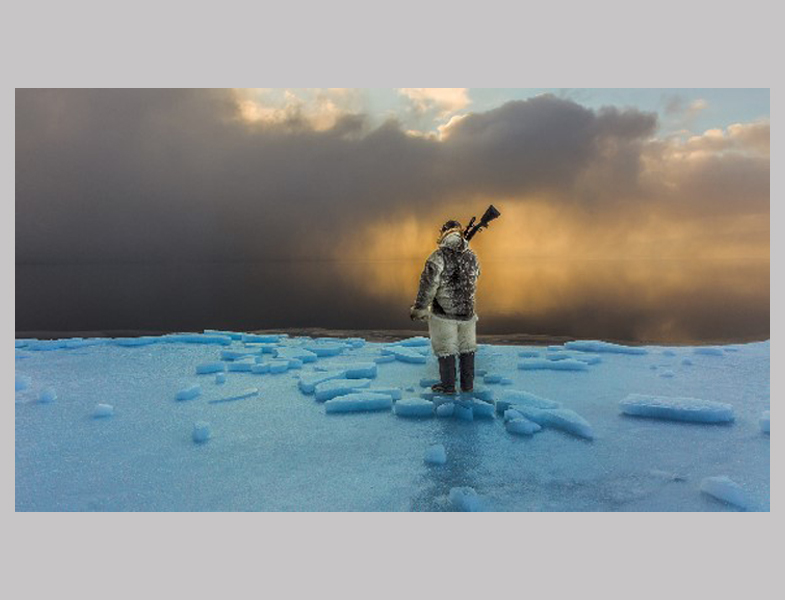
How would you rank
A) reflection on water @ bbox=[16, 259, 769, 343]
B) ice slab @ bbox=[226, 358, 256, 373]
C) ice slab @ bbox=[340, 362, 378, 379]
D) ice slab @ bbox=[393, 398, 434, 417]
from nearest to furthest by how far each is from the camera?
ice slab @ bbox=[393, 398, 434, 417]
ice slab @ bbox=[340, 362, 378, 379]
ice slab @ bbox=[226, 358, 256, 373]
reflection on water @ bbox=[16, 259, 769, 343]

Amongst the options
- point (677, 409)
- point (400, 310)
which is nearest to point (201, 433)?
point (677, 409)

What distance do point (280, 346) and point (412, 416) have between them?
4272 millimetres

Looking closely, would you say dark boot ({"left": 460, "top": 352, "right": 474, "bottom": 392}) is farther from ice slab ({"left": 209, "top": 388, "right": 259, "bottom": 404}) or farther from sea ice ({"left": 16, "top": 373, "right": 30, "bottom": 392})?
sea ice ({"left": 16, "top": 373, "right": 30, "bottom": 392})

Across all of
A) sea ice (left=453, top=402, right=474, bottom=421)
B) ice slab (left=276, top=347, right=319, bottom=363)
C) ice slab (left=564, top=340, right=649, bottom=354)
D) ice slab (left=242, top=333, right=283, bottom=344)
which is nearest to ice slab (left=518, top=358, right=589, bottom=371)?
ice slab (left=564, top=340, right=649, bottom=354)

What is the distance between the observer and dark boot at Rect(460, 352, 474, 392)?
4.92m

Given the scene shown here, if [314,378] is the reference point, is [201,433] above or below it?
below

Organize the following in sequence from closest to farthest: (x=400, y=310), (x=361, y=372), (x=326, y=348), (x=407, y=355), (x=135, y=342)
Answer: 1. (x=361, y=372)
2. (x=407, y=355)
3. (x=326, y=348)
4. (x=135, y=342)
5. (x=400, y=310)

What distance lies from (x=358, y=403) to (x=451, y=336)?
117cm

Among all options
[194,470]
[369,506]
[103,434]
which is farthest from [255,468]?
[103,434]

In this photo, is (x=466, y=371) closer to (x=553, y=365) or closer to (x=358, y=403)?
(x=358, y=403)

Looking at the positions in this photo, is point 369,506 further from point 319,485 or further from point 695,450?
point 695,450

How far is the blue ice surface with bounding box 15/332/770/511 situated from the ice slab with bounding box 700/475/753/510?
0.04 m

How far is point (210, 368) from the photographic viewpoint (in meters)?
6.00

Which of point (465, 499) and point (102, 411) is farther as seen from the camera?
point (102, 411)
